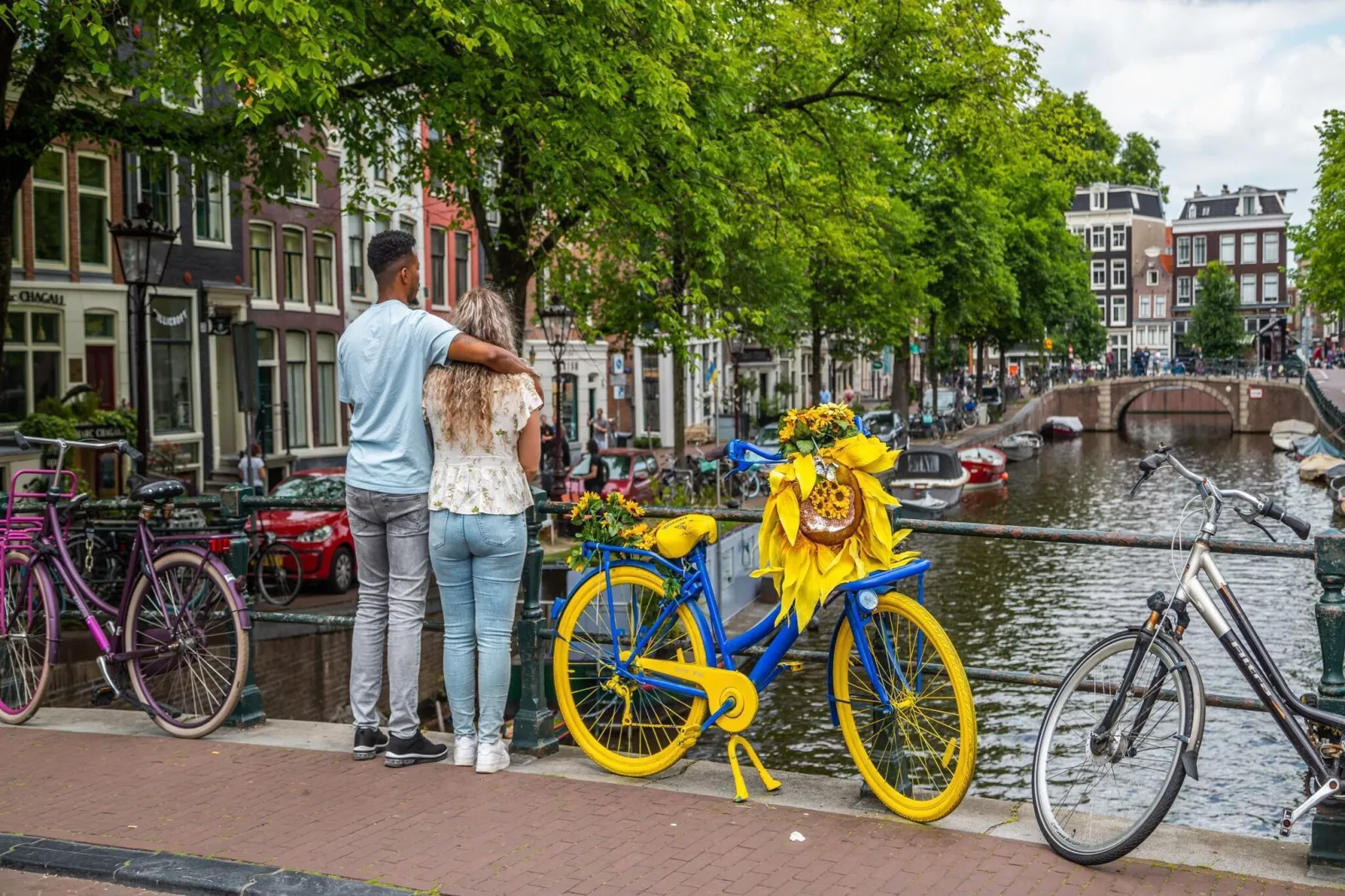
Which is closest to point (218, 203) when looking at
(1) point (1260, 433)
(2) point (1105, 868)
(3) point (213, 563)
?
(3) point (213, 563)

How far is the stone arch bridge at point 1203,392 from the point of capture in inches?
2660

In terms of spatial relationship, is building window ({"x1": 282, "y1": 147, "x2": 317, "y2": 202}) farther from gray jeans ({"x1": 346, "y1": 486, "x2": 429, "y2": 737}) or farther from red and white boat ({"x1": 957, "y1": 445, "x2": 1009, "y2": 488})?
red and white boat ({"x1": 957, "y1": 445, "x2": 1009, "y2": 488})

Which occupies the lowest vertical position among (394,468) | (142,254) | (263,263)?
(394,468)

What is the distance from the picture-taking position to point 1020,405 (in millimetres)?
66625

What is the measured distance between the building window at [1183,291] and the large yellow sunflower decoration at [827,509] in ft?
360

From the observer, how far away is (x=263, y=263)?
29.9 m

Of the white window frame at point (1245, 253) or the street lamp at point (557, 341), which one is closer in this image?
the street lamp at point (557, 341)

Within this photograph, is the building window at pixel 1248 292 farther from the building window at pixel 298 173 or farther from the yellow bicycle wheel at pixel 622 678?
the yellow bicycle wheel at pixel 622 678

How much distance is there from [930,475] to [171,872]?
31.0 meters

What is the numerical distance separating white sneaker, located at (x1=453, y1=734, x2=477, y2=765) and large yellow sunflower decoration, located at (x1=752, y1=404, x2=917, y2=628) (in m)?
1.49

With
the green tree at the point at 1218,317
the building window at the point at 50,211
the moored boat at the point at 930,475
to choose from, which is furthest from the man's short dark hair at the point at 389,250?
the green tree at the point at 1218,317

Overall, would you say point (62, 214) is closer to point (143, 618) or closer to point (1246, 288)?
point (143, 618)

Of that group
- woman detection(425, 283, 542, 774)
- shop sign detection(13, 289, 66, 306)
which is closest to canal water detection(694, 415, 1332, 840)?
woman detection(425, 283, 542, 774)

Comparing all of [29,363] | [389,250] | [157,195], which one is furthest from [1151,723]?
[157,195]
